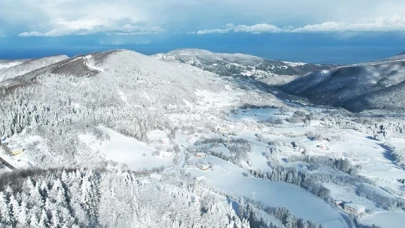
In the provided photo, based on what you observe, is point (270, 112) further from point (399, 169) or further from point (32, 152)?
point (32, 152)

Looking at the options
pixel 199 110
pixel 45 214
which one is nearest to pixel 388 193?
pixel 45 214

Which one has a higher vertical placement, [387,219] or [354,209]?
[354,209]

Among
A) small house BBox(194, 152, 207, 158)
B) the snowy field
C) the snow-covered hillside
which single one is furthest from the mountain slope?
small house BBox(194, 152, 207, 158)

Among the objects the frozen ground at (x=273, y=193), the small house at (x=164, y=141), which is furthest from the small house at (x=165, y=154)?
the frozen ground at (x=273, y=193)

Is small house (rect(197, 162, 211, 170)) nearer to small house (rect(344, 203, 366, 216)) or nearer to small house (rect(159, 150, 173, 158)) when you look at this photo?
small house (rect(159, 150, 173, 158))

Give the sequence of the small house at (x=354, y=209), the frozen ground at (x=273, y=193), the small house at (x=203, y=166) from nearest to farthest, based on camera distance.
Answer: the frozen ground at (x=273, y=193) → the small house at (x=354, y=209) → the small house at (x=203, y=166)

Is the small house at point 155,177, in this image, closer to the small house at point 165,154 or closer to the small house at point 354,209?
the small house at point 165,154

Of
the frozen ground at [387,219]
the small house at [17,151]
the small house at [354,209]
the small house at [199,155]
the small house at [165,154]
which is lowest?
the frozen ground at [387,219]

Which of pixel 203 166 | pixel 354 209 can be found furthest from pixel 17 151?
pixel 354 209

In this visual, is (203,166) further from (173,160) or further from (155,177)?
(155,177)
